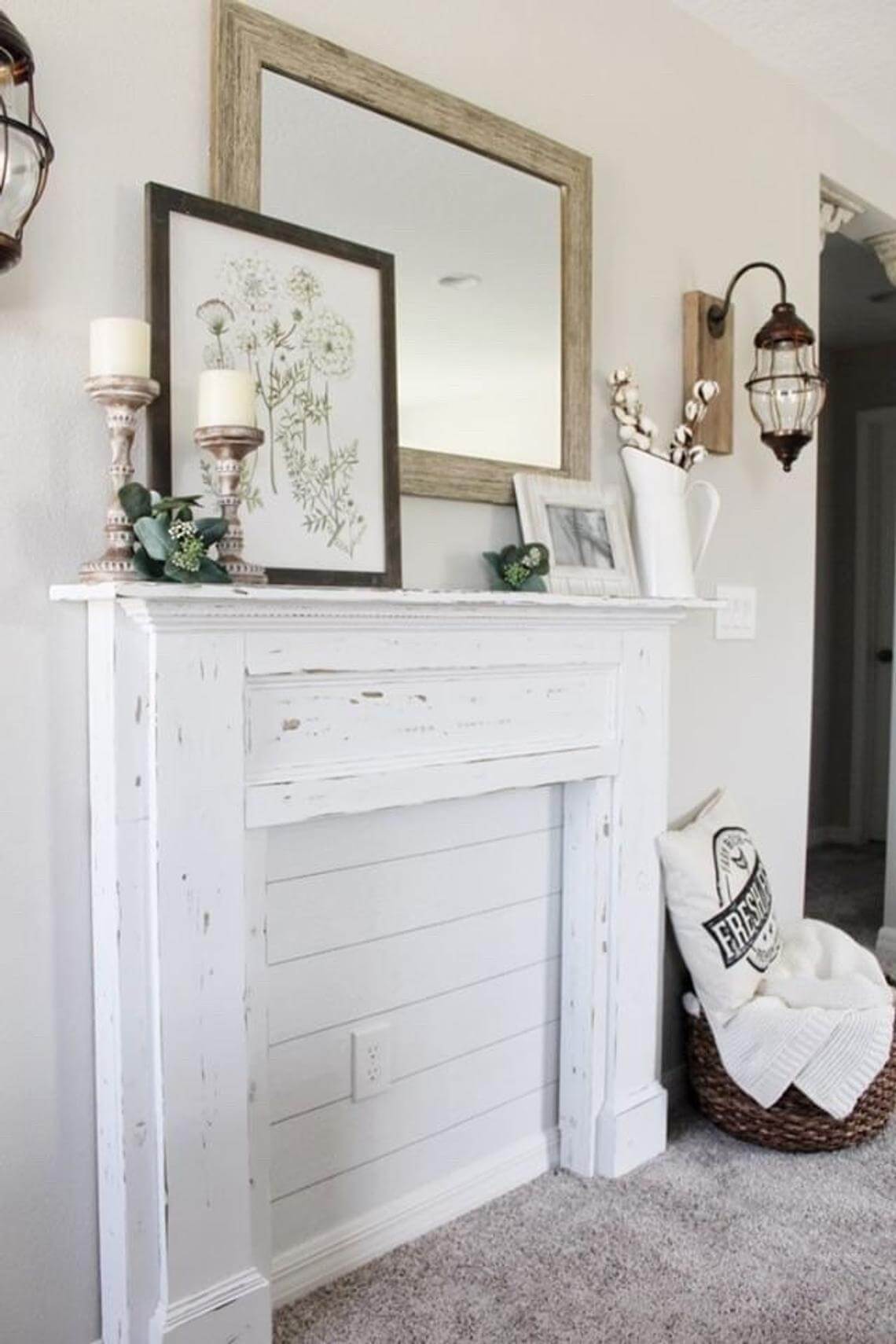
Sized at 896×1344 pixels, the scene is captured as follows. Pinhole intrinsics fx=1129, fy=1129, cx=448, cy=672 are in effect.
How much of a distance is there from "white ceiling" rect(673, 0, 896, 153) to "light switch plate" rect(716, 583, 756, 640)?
1196 millimetres

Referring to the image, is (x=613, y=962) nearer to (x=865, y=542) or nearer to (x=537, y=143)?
(x=537, y=143)

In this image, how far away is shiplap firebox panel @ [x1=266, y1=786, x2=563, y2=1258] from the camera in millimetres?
1799

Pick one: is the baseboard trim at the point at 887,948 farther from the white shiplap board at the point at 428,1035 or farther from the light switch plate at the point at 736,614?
the white shiplap board at the point at 428,1035

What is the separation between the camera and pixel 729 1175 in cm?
218

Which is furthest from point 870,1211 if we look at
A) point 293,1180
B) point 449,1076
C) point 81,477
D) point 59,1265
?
point 81,477

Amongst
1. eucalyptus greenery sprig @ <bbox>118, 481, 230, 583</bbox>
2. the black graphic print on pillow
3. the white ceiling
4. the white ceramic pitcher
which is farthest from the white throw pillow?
the white ceiling

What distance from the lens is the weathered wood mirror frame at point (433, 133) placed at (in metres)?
1.62

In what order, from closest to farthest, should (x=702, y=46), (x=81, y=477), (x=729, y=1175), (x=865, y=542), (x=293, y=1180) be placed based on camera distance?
1. (x=81, y=477)
2. (x=293, y=1180)
3. (x=729, y=1175)
4. (x=702, y=46)
5. (x=865, y=542)

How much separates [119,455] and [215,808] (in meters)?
0.48

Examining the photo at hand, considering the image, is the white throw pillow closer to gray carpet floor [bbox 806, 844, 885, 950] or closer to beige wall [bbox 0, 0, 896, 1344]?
beige wall [bbox 0, 0, 896, 1344]

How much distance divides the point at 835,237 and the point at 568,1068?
2834 mm

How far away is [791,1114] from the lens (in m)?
2.22

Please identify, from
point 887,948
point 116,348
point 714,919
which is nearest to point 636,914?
point 714,919

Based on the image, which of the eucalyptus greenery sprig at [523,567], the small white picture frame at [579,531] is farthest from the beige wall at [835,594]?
the eucalyptus greenery sprig at [523,567]
